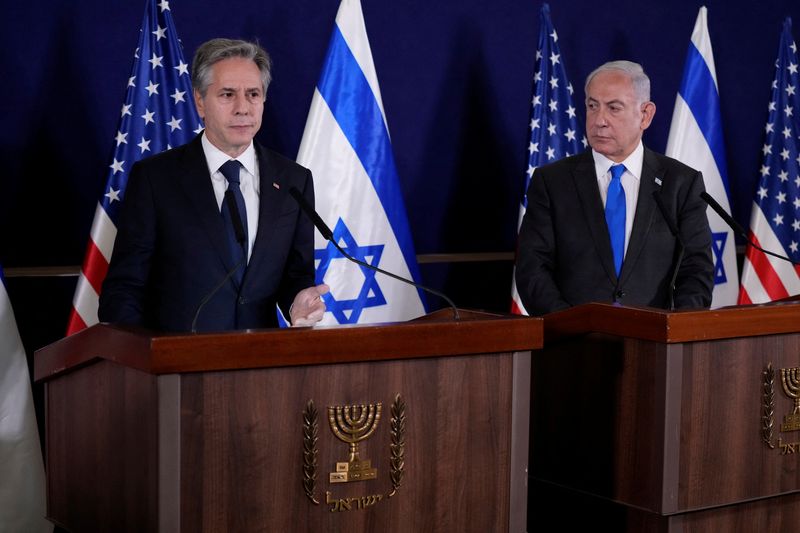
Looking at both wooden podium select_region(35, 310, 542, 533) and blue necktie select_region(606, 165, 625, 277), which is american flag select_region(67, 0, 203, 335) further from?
blue necktie select_region(606, 165, 625, 277)

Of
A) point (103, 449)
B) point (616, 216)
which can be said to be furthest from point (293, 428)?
point (616, 216)

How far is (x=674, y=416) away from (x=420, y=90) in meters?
2.52

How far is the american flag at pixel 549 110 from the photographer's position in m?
4.59

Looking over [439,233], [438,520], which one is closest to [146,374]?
[438,520]

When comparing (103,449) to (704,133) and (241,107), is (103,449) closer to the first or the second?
(241,107)

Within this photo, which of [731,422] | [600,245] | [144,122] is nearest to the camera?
[731,422]

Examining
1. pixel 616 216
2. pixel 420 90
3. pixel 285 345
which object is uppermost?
pixel 420 90

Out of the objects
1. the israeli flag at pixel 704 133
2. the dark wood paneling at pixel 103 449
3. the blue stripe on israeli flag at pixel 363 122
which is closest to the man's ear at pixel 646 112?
the blue stripe on israeli flag at pixel 363 122

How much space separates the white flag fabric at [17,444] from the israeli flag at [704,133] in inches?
121

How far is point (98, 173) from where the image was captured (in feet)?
13.0

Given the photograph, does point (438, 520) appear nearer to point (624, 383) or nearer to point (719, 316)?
point (624, 383)

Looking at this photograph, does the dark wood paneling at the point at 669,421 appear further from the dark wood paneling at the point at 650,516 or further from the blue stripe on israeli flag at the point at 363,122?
the blue stripe on israeli flag at the point at 363,122

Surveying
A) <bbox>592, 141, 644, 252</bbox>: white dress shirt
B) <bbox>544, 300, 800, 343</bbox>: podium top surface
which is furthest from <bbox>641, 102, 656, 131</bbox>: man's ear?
<bbox>544, 300, 800, 343</bbox>: podium top surface

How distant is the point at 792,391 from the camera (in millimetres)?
2729
